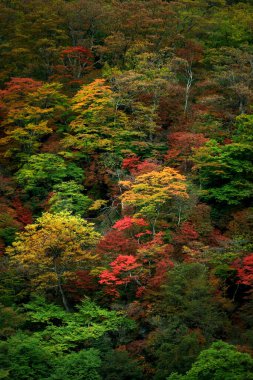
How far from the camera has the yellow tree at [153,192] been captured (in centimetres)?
2642

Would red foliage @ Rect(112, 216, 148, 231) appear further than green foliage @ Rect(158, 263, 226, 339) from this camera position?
Yes

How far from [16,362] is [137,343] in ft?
18.3

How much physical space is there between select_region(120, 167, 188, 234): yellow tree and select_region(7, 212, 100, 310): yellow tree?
306cm

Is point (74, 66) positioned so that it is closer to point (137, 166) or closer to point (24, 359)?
point (137, 166)

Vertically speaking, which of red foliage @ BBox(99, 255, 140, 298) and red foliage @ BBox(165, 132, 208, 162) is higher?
red foliage @ BBox(165, 132, 208, 162)

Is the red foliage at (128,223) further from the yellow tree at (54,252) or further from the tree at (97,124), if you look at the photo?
the tree at (97,124)

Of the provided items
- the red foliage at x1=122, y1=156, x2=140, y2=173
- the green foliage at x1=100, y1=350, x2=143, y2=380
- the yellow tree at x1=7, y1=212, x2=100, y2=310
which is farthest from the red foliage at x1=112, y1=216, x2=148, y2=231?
the green foliage at x1=100, y1=350, x2=143, y2=380

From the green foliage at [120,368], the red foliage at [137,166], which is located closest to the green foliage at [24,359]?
the green foliage at [120,368]

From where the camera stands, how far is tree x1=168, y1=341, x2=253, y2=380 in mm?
17438

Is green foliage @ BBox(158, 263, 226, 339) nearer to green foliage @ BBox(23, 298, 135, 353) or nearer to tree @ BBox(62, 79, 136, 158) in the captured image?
green foliage @ BBox(23, 298, 135, 353)

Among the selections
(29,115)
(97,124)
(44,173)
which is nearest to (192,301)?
(44,173)

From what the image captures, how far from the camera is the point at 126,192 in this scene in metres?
27.8

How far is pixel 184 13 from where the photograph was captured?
45.8 m

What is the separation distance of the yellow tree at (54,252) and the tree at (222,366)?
8504 mm
